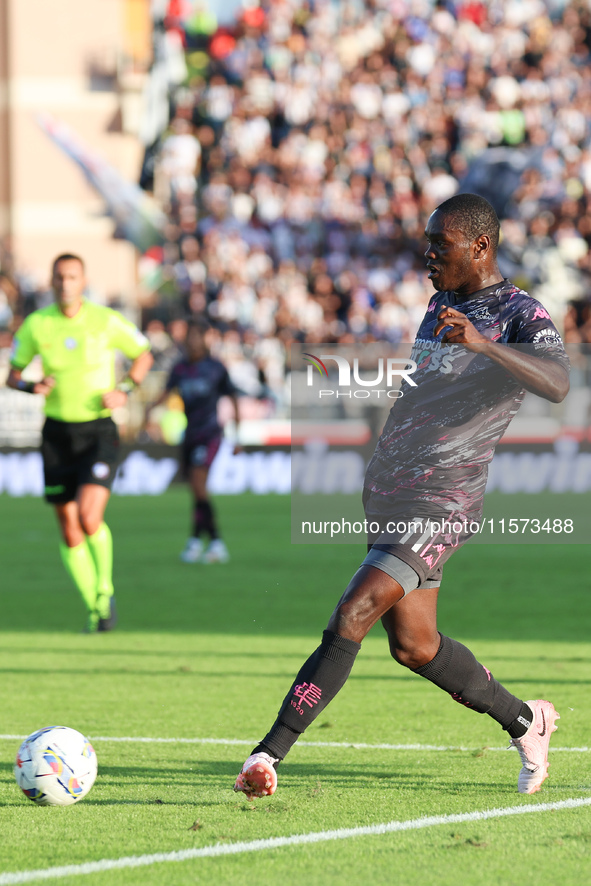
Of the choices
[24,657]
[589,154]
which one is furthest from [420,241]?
[24,657]

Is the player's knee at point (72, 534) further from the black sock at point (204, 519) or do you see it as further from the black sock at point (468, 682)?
the black sock at point (468, 682)

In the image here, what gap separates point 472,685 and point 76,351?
492cm

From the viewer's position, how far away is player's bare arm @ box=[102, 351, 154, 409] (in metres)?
8.86

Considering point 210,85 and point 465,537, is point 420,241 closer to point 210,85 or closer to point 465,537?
point 210,85

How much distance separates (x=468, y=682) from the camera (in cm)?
488

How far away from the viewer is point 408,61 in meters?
28.8

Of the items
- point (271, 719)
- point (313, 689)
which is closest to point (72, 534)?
point (271, 719)

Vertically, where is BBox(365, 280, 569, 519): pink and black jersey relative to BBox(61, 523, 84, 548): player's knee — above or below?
above

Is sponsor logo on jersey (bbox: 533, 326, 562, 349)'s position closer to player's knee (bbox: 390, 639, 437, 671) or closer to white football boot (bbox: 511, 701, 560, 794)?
player's knee (bbox: 390, 639, 437, 671)

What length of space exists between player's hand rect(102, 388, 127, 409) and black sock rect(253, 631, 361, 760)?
4459mm

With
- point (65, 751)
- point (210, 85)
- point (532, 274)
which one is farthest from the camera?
point (210, 85)

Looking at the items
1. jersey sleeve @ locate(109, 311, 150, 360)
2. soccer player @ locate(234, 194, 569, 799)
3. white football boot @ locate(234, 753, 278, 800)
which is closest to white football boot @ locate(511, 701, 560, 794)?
soccer player @ locate(234, 194, 569, 799)

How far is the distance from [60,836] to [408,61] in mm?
26292

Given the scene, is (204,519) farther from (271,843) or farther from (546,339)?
(271,843)
